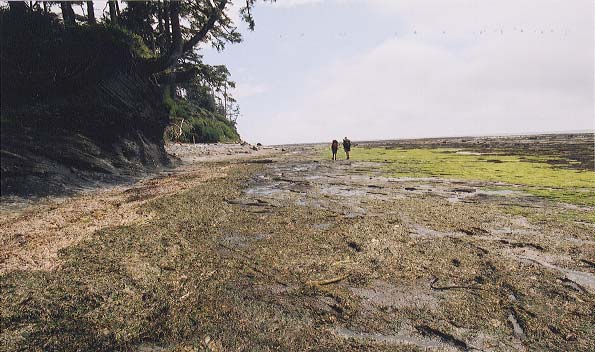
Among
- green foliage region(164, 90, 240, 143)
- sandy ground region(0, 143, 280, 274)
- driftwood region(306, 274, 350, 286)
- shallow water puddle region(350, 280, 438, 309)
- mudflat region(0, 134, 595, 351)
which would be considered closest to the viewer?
mudflat region(0, 134, 595, 351)

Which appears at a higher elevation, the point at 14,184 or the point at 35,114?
the point at 35,114

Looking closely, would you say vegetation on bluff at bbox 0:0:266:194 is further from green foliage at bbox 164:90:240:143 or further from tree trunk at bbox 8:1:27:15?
green foliage at bbox 164:90:240:143

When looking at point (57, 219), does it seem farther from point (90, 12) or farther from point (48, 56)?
point (90, 12)

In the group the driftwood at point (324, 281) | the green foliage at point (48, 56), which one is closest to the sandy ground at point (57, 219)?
the driftwood at point (324, 281)

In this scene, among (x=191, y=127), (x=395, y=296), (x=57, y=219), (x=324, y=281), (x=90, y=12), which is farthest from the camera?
(x=191, y=127)

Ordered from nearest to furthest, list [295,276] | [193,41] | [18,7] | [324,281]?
[324,281]
[295,276]
[18,7]
[193,41]

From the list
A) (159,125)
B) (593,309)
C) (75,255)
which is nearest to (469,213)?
(593,309)

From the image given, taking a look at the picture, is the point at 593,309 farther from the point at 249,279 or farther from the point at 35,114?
the point at 35,114

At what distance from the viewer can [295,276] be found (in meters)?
4.88

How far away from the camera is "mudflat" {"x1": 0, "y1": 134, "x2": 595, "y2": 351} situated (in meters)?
3.51

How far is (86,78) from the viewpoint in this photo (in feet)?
48.3

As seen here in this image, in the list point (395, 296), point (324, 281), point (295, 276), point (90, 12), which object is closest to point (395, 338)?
point (395, 296)

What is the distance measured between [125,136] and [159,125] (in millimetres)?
4246

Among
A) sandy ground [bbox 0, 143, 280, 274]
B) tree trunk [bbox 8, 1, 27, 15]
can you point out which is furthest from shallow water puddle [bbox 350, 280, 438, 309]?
tree trunk [bbox 8, 1, 27, 15]
